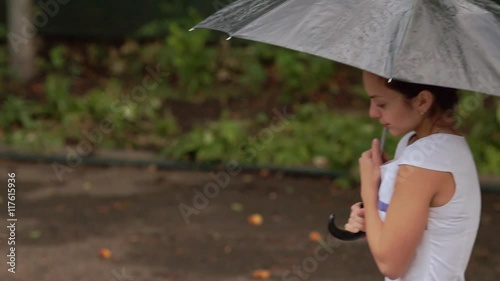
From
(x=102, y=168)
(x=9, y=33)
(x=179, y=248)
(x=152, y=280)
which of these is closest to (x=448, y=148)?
(x=152, y=280)

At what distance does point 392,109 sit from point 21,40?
6.90 meters

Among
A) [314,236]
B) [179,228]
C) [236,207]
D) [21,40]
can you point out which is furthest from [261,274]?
[21,40]

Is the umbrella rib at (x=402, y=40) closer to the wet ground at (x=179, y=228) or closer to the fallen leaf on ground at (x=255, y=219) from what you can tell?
the wet ground at (x=179, y=228)

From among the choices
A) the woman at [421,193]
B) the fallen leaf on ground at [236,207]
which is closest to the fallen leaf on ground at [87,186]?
the fallen leaf on ground at [236,207]

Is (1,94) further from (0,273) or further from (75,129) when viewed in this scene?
(0,273)

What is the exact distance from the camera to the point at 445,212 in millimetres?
2484

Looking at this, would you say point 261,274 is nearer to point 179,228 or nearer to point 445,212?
point 179,228

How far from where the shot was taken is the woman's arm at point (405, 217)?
2414 millimetres

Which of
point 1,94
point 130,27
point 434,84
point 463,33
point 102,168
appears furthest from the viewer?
point 130,27

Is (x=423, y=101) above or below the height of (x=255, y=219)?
above

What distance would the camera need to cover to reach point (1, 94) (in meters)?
8.55

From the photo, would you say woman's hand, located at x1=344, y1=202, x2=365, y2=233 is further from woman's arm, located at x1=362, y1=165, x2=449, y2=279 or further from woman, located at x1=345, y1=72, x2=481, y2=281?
woman's arm, located at x1=362, y1=165, x2=449, y2=279

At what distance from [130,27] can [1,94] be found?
190cm

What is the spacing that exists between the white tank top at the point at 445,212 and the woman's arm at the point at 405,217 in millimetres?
39
